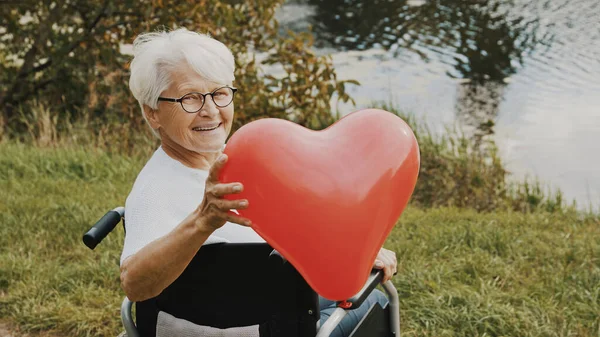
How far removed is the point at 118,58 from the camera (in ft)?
19.0

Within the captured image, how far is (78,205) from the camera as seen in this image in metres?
3.71

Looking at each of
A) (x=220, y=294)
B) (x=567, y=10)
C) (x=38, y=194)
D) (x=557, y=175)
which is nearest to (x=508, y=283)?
(x=220, y=294)

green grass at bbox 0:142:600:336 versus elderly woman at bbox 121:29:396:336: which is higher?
elderly woman at bbox 121:29:396:336

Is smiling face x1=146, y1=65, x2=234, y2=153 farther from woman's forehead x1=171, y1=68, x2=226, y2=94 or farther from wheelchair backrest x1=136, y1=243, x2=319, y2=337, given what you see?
wheelchair backrest x1=136, y1=243, x2=319, y2=337

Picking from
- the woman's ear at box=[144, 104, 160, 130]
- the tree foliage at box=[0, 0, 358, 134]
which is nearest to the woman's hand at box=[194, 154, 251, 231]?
the woman's ear at box=[144, 104, 160, 130]

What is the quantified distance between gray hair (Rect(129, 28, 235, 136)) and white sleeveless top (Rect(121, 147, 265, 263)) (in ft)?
0.52

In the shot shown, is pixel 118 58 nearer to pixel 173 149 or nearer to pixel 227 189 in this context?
pixel 173 149

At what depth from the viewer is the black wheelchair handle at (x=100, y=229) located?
174 centimetres

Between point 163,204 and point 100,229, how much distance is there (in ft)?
1.14

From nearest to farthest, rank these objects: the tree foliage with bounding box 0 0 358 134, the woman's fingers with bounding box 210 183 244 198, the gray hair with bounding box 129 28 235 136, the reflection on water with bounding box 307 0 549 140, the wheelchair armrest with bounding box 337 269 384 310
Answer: the woman's fingers with bounding box 210 183 244 198 < the wheelchair armrest with bounding box 337 269 384 310 < the gray hair with bounding box 129 28 235 136 < the tree foliage with bounding box 0 0 358 134 < the reflection on water with bounding box 307 0 549 140

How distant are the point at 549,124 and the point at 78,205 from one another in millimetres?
4592

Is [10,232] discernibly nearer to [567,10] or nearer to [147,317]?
[147,317]

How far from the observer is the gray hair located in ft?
5.23

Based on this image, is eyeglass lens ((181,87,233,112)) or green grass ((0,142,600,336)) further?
green grass ((0,142,600,336))
